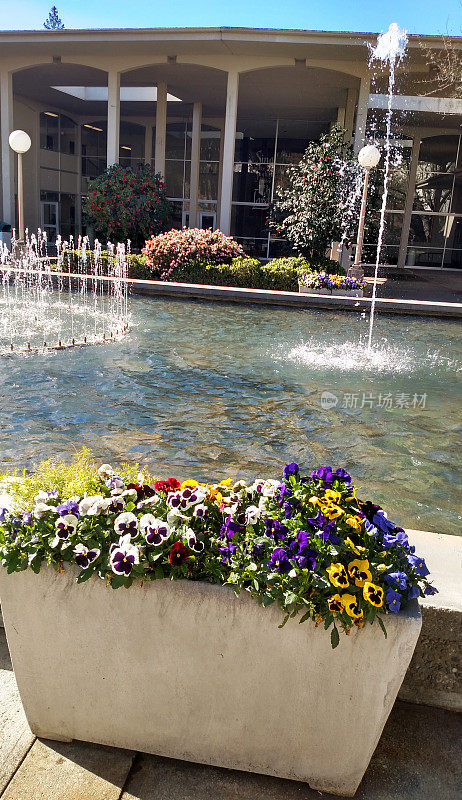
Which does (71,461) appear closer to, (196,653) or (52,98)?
(196,653)

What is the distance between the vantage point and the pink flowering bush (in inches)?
697

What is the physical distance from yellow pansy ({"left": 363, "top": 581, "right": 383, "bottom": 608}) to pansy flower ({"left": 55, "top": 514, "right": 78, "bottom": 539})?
3.26ft

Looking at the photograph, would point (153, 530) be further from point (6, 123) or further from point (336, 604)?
point (6, 123)

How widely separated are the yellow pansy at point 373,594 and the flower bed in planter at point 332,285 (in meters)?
14.6

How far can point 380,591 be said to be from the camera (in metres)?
2.01

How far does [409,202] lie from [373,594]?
27.6 metres

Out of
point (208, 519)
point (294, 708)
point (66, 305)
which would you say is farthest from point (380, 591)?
point (66, 305)

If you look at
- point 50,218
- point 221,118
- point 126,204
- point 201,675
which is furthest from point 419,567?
point 50,218

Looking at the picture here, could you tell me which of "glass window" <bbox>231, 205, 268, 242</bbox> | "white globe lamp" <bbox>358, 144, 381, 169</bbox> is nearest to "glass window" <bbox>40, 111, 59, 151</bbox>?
"glass window" <bbox>231, 205, 268, 242</bbox>

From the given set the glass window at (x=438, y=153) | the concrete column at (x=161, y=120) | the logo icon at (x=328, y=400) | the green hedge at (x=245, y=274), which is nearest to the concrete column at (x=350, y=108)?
the glass window at (x=438, y=153)

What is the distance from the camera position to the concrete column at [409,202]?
86.1ft

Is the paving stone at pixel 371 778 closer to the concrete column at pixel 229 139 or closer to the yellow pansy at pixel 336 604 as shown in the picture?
the yellow pansy at pixel 336 604

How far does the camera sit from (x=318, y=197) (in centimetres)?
1831

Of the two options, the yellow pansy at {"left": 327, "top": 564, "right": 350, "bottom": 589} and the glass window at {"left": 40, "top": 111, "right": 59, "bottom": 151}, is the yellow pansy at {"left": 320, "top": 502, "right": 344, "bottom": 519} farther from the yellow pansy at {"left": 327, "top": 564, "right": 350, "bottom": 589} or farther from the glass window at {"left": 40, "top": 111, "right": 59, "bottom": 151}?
the glass window at {"left": 40, "top": 111, "right": 59, "bottom": 151}
